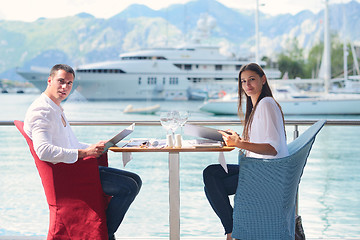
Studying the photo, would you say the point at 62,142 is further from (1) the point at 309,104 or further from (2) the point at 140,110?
(2) the point at 140,110

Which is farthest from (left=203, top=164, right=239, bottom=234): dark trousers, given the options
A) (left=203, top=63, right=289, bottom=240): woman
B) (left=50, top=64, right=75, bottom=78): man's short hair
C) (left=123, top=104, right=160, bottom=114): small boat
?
(left=123, top=104, right=160, bottom=114): small boat

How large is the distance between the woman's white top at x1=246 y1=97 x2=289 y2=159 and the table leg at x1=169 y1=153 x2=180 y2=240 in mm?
382

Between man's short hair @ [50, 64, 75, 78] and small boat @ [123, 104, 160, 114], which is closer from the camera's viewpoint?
man's short hair @ [50, 64, 75, 78]

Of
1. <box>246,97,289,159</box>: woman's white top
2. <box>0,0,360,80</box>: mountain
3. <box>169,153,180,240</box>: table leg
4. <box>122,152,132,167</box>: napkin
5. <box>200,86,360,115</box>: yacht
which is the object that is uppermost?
<box>0,0,360,80</box>: mountain

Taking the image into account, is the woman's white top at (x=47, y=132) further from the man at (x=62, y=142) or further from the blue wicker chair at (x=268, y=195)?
the blue wicker chair at (x=268, y=195)

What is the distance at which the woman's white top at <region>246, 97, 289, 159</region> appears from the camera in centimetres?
173

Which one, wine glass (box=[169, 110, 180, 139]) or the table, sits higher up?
wine glass (box=[169, 110, 180, 139])

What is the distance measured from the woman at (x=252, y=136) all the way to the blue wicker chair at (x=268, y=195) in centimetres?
6

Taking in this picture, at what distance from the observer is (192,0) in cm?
4606

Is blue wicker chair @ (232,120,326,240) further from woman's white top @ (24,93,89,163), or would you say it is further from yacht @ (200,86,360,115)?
yacht @ (200,86,360,115)

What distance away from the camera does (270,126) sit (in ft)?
5.68

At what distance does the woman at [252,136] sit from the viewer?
1731 mm

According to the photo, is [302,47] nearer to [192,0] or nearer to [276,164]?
[192,0]

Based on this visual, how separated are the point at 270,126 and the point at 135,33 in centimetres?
4509
